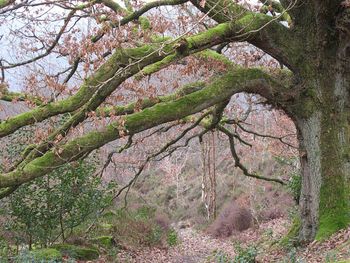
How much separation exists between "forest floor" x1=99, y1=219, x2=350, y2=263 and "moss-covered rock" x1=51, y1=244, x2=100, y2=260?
88 centimetres

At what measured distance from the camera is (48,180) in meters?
12.2

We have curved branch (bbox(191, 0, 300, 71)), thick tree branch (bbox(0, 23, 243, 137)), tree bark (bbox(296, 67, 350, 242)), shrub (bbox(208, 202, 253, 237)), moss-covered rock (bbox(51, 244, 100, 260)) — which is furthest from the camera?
shrub (bbox(208, 202, 253, 237))

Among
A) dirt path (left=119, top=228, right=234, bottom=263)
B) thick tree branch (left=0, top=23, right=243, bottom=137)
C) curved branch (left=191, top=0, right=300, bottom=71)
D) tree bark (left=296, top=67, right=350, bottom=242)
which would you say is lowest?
dirt path (left=119, top=228, right=234, bottom=263)

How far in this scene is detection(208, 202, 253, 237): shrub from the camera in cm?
2172

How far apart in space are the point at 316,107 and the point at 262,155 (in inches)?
911

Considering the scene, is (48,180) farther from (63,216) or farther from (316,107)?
(316,107)

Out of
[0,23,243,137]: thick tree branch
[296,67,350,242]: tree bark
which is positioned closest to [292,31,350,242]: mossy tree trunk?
[296,67,350,242]: tree bark

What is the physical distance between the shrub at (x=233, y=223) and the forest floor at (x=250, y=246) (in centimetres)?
52

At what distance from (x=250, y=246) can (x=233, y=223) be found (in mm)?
12556

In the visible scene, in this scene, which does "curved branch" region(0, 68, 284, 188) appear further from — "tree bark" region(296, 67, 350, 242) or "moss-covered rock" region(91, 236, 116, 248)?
"moss-covered rock" region(91, 236, 116, 248)

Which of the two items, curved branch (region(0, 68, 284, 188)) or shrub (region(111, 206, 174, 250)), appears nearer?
curved branch (region(0, 68, 284, 188))

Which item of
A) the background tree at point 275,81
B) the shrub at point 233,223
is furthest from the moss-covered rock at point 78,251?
the shrub at point 233,223

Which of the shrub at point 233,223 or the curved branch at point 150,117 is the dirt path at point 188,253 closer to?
the shrub at point 233,223

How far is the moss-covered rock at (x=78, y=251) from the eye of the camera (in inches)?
488
